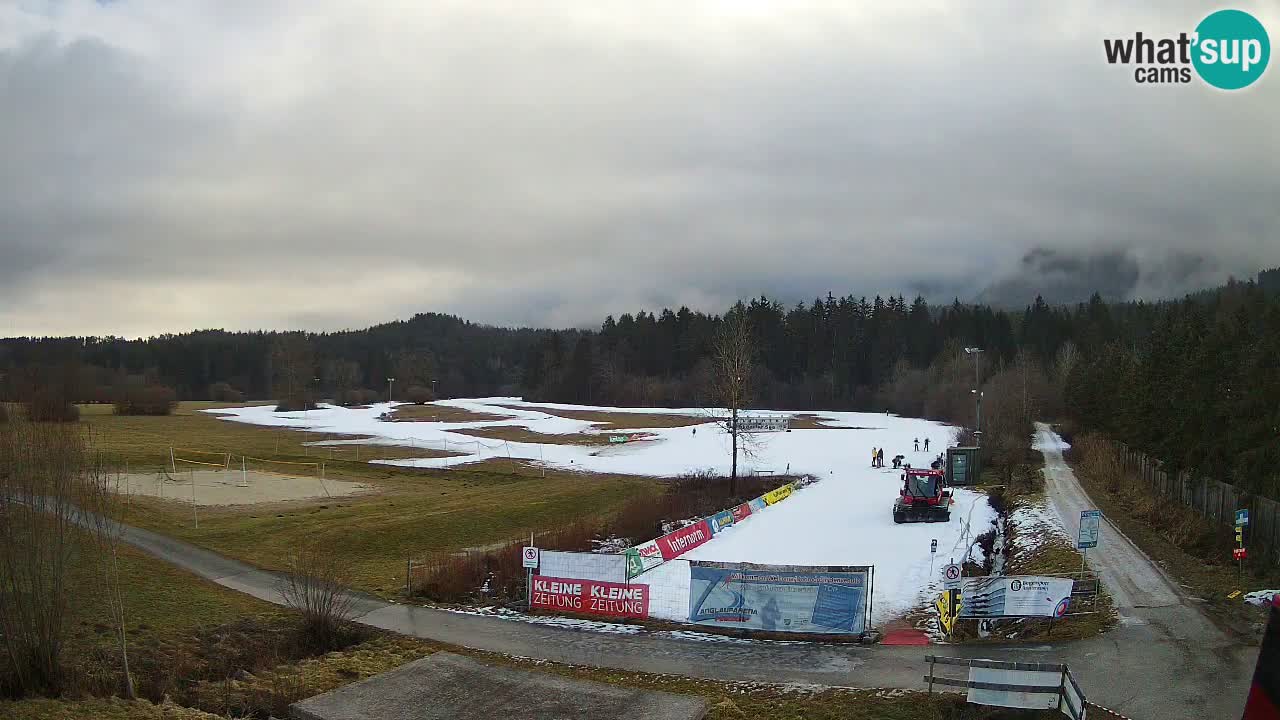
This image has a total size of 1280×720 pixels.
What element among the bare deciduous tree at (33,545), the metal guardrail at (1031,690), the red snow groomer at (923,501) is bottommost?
the red snow groomer at (923,501)

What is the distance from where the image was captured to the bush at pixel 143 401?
362 feet

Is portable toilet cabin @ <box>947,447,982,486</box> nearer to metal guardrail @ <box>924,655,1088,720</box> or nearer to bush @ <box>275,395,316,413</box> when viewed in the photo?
metal guardrail @ <box>924,655,1088,720</box>

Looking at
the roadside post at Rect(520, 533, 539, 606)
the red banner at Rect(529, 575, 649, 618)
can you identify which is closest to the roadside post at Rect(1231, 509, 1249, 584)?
the red banner at Rect(529, 575, 649, 618)

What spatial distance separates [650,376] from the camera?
484 feet

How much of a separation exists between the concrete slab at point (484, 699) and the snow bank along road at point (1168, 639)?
26.4 ft

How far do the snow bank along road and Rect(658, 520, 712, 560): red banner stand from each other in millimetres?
13403

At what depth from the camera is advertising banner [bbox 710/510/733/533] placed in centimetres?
3356

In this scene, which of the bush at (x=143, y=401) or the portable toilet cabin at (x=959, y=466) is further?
the bush at (x=143, y=401)

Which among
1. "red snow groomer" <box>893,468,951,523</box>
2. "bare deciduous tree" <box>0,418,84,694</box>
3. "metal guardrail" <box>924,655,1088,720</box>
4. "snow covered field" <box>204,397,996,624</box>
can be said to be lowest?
"snow covered field" <box>204,397,996,624</box>

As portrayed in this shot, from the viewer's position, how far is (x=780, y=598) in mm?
19016

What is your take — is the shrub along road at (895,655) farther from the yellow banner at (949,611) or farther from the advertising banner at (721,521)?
the advertising banner at (721,521)

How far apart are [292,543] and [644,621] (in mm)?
16225

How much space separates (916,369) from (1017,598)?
113929 millimetres

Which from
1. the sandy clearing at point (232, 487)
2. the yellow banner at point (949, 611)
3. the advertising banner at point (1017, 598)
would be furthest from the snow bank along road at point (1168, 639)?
the sandy clearing at point (232, 487)
